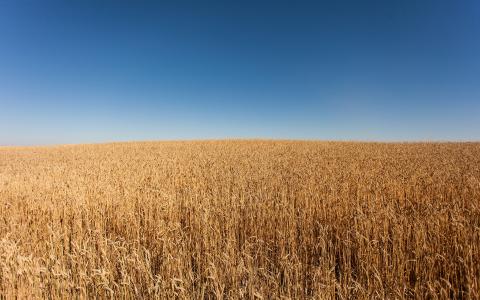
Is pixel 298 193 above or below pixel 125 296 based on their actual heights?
above

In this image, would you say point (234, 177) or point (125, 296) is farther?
point (234, 177)

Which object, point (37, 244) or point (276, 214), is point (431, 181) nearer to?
Answer: point (276, 214)

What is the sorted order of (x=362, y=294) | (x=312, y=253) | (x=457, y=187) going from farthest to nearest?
(x=457, y=187) < (x=312, y=253) < (x=362, y=294)

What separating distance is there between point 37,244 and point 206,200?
2.94m

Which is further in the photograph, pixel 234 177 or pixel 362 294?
pixel 234 177

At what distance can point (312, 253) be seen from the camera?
4.25 metres

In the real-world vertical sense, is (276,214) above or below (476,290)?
above

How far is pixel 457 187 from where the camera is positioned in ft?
24.8

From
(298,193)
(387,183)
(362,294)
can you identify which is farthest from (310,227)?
(387,183)

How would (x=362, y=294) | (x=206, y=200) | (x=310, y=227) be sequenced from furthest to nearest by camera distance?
1. (x=206, y=200)
2. (x=310, y=227)
3. (x=362, y=294)

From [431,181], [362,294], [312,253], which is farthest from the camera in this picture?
[431,181]

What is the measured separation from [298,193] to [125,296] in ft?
15.0

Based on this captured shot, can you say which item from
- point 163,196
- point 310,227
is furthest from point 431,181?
point 163,196

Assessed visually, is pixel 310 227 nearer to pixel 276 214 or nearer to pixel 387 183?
pixel 276 214
